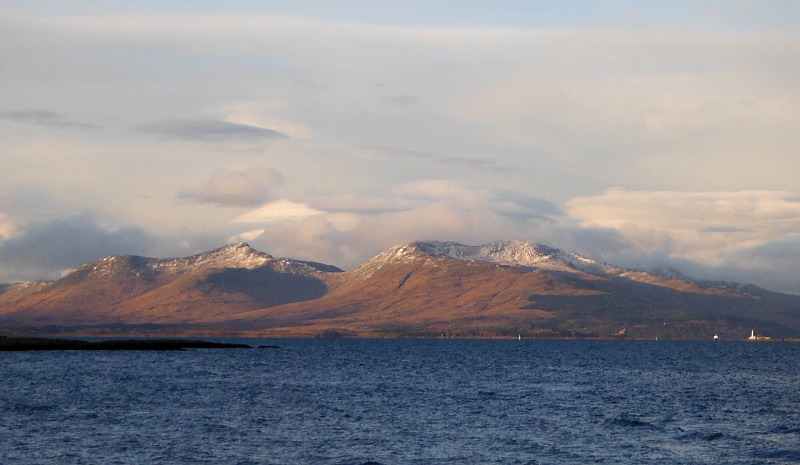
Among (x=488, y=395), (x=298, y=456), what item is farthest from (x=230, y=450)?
(x=488, y=395)

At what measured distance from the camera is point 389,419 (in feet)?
272

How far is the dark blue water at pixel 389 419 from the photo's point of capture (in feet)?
210

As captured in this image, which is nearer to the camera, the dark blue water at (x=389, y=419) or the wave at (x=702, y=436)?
the dark blue water at (x=389, y=419)

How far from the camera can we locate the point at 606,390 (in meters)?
116

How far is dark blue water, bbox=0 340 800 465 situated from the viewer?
64.0 m

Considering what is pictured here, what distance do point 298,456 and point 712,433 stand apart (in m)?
34.6

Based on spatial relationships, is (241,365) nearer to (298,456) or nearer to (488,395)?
(488,395)

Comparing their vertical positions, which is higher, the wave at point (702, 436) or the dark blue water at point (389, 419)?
the dark blue water at point (389, 419)

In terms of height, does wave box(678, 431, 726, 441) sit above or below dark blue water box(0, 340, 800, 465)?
below

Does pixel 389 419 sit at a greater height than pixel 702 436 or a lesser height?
greater

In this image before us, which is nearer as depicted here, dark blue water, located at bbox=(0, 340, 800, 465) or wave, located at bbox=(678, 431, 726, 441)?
dark blue water, located at bbox=(0, 340, 800, 465)

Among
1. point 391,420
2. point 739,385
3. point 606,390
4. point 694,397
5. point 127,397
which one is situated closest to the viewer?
point 391,420

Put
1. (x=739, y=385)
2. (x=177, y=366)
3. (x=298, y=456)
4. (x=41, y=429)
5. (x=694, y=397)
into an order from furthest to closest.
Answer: (x=177, y=366)
(x=739, y=385)
(x=694, y=397)
(x=41, y=429)
(x=298, y=456)

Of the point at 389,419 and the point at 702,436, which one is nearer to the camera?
the point at 702,436
